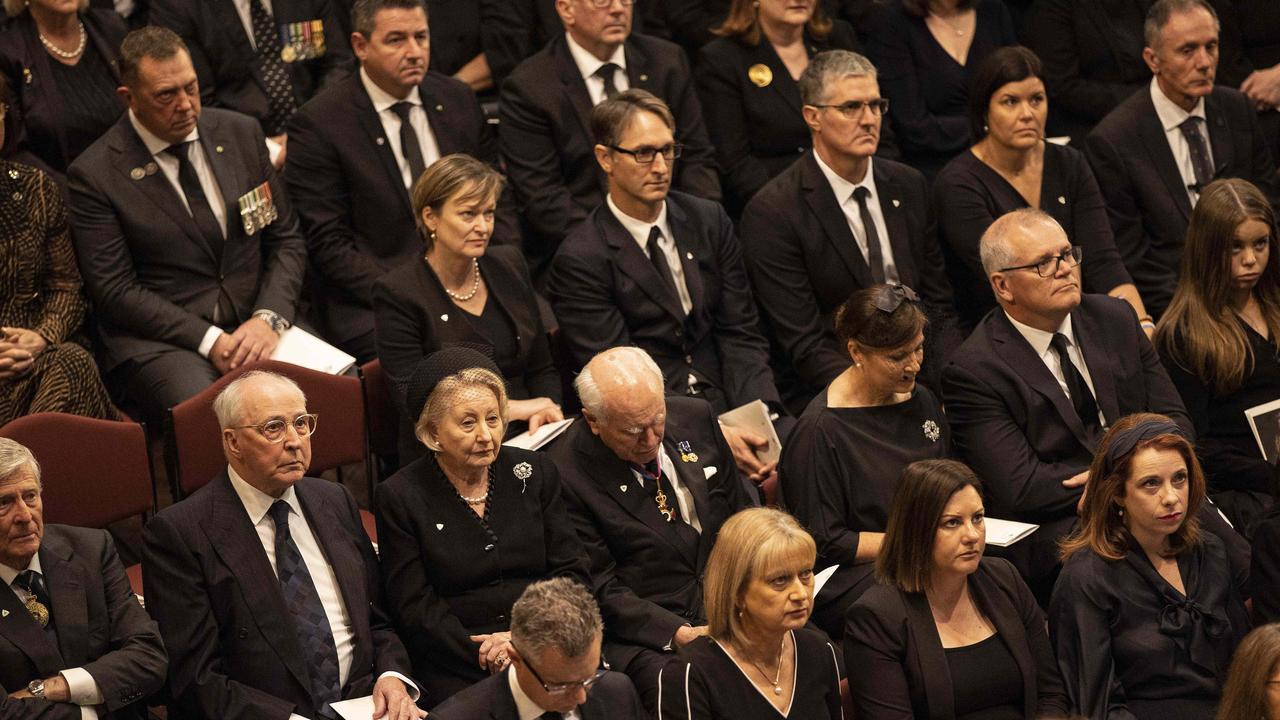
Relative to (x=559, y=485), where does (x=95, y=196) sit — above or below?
above

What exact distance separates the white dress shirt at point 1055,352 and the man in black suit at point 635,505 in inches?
41.7

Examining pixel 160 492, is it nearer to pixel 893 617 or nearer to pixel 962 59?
pixel 893 617

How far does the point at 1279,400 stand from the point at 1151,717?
54.4 inches

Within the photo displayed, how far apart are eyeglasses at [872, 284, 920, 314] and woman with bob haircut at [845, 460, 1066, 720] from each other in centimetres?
59

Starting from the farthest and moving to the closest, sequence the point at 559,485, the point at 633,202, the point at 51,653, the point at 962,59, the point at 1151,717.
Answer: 1. the point at 962,59
2. the point at 633,202
3. the point at 559,485
4. the point at 1151,717
5. the point at 51,653

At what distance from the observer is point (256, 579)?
12.6ft

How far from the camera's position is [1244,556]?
4273mm

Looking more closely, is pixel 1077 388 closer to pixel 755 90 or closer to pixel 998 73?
pixel 998 73

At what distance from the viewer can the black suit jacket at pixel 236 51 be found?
227 inches

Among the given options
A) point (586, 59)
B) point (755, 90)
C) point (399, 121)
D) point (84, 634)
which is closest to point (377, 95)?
point (399, 121)

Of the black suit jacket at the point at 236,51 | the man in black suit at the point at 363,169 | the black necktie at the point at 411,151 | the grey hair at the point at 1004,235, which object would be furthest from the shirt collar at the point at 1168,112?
the black suit jacket at the point at 236,51

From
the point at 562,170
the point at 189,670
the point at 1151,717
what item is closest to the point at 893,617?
the point at 1151,717

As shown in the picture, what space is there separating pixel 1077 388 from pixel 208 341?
272 cm

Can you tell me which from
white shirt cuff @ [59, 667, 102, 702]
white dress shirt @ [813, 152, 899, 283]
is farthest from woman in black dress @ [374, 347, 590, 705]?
white dress shirt @ [813, 152, 899, 283]
